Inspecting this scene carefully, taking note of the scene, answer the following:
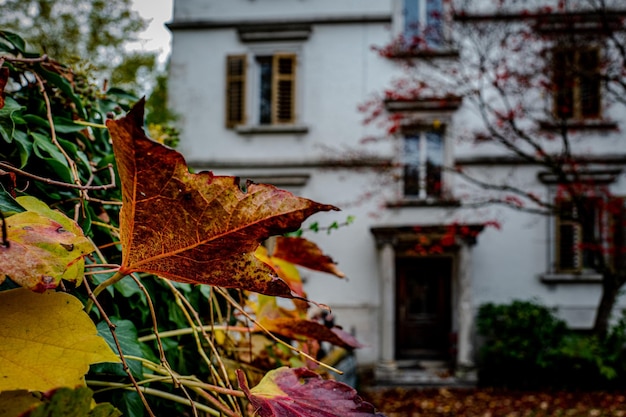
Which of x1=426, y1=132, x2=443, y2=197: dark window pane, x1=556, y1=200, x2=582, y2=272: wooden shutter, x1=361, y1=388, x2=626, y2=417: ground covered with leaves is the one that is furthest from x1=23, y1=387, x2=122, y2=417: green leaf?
x1=556, y1=200, x2=582, y2=272: wooden shutter

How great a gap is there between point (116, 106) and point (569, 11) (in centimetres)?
770

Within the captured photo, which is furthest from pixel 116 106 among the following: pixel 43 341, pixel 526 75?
pixel 526 75

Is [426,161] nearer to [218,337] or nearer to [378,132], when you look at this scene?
[378,132]

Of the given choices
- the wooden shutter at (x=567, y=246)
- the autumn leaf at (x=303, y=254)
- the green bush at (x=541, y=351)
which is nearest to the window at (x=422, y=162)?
the wooden shutter at (x=567, y=246)

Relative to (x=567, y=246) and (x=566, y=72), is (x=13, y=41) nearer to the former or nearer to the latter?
(x=566, y=72)

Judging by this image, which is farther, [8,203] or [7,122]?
[7,122]

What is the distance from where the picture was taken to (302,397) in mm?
394

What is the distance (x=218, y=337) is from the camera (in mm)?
699

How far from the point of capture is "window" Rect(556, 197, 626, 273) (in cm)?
688

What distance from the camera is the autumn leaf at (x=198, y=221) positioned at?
297 mm

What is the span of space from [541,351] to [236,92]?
613 centimetres

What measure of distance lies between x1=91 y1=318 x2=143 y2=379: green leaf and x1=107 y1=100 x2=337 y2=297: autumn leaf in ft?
0.43

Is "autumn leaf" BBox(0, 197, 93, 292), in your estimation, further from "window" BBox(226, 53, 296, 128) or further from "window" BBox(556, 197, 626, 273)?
"window" BBox(226, 53, 296, 128)

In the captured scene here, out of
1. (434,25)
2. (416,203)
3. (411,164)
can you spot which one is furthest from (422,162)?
(434,25)
